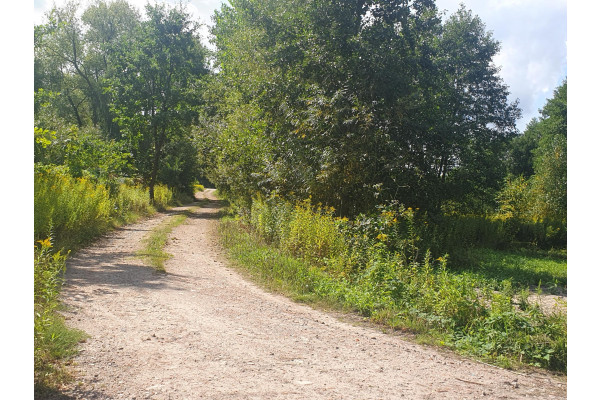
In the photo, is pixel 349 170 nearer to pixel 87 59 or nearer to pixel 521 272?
pixel 521 272

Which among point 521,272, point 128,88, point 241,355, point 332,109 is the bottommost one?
point 521,272

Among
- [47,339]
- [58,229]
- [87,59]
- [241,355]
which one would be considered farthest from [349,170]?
[87,59]

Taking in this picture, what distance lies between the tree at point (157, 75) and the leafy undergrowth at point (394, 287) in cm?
1610

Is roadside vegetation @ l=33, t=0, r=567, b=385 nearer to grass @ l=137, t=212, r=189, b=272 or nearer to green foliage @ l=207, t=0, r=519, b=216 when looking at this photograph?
green foliage @ l=207, t=0, r=519, b=216

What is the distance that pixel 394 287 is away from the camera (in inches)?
266

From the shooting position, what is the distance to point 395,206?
11047 millimetres

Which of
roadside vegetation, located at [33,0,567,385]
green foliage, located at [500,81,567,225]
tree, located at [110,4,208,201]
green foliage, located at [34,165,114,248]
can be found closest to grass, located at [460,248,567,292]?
roadside vegetation, located at [33,0,567,385]

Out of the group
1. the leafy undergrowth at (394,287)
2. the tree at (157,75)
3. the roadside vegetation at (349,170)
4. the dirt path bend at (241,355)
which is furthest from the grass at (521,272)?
the tree at (157,75)

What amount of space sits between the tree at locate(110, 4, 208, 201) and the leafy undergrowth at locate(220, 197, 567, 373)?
16.1 meters

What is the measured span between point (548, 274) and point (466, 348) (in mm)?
9883

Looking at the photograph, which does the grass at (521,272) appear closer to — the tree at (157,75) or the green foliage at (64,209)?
the green foliage at (64,209)

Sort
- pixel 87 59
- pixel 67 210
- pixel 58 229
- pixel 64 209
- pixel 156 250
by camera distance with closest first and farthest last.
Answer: pixel 58 229 < pixel 64 209 < pixel 67 210 < pixel 156 250 < pixel 87 59

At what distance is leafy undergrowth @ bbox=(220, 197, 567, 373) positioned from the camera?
495 centimetres

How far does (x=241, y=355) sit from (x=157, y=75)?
2454 cm
